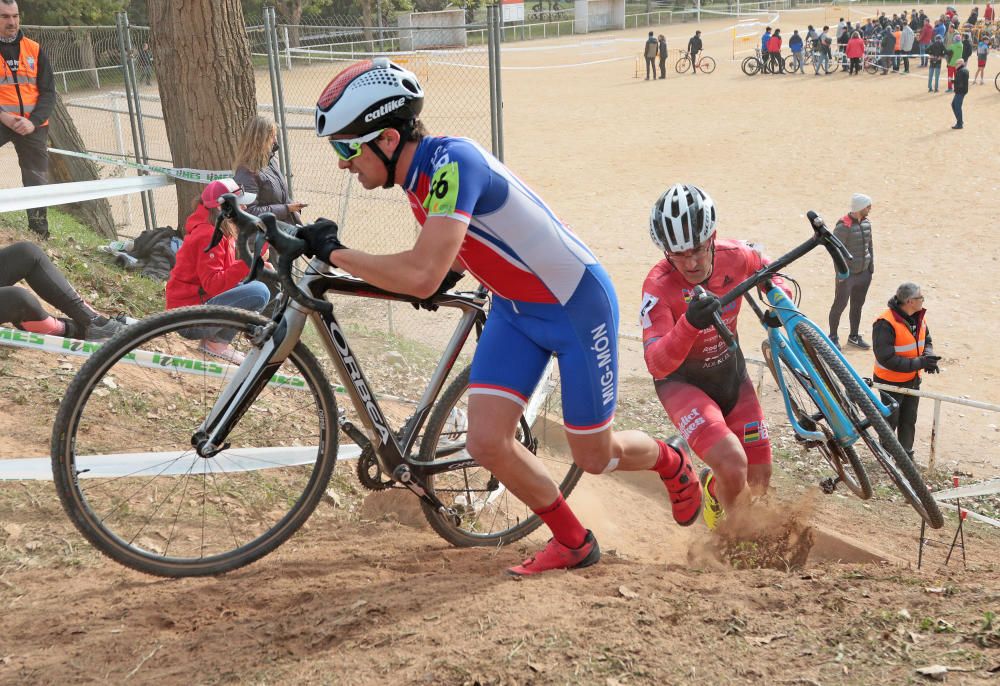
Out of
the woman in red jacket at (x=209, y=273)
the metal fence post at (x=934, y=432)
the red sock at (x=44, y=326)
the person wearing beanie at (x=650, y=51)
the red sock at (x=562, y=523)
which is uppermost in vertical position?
the person wearing beanie at (x=650, y=51)

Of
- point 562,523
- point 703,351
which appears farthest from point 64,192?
point 562,523

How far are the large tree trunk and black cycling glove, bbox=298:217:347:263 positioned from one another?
5.69m

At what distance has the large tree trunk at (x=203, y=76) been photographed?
27.1ft

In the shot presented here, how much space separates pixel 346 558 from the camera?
13.2 ft

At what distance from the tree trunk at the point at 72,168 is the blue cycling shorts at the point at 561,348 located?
8823 mm

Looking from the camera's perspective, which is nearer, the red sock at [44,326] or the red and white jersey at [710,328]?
the red and white jersey at [710,328]

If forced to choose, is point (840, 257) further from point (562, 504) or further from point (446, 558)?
point (446, 558)

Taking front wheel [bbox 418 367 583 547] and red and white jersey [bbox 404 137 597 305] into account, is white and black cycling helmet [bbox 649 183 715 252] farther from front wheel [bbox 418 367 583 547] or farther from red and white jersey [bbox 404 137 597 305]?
front wheel [bbox 418 367 583 547]

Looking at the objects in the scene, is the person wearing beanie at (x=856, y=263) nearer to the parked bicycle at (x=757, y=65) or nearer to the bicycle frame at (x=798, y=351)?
the bicycle frame at (x=798, y=351)

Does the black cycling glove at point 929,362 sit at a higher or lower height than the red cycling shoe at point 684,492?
lower

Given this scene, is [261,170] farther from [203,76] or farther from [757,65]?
[757,65]

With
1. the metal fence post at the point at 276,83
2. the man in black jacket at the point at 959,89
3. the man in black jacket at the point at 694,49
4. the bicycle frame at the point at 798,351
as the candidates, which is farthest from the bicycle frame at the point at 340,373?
the man in black jacket at the point at 694,49

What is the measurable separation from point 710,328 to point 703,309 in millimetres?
925

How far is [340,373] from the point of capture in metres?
3.82
